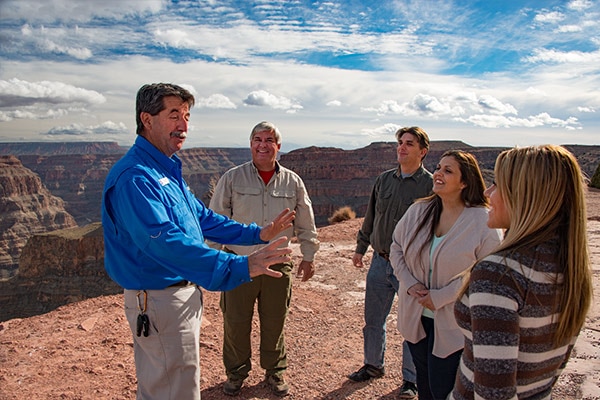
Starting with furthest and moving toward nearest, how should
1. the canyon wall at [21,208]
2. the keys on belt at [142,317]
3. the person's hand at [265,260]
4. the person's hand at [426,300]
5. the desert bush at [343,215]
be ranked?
the canyon wall at [21,208]
the desert bush at [343,215]
the person's hand at [426,300]
the keys on belt at [142,317]
the person's hand at [265,260]

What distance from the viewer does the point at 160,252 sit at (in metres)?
2.07

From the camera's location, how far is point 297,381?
13.9ft

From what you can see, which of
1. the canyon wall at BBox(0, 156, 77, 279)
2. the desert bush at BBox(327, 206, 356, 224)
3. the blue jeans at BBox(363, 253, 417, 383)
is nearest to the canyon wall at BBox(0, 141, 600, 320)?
the canyon wall at BBox(0, 156, 77, 279)

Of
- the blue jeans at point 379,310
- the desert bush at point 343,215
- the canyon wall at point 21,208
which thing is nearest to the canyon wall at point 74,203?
the canyon wall at point 21,208

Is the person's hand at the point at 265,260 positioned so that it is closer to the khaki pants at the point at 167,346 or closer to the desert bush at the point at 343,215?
the khaki pants at the point at 167,346

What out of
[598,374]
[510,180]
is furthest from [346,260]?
[510,180]

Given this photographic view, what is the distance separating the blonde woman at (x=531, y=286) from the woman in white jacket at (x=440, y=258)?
120cm

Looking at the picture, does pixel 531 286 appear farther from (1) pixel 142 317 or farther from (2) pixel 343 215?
(2) pixel 343 215

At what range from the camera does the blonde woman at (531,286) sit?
140 centimetres

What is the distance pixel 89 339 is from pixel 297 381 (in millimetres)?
2452

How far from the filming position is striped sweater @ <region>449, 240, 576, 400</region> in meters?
1.39

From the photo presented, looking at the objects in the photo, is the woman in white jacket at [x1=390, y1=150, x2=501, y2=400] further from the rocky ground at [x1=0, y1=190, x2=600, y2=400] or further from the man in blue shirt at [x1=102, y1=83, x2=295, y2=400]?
the man in blue shirt at [x1=102, y1=83, x2=295, y2=400]

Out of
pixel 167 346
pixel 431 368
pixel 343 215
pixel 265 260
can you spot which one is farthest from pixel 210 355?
pixel 343 215

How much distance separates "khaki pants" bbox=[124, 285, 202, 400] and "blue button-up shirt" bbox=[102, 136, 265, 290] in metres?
0.09
